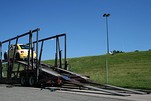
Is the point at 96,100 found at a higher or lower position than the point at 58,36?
lower

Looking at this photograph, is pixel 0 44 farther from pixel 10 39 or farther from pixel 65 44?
pixel 65 44

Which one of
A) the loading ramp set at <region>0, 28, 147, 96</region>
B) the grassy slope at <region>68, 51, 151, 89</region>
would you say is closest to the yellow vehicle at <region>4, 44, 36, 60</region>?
the loading ramp set at <region>0, 28, 147, 96</region>

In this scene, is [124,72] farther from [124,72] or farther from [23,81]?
[23,81]

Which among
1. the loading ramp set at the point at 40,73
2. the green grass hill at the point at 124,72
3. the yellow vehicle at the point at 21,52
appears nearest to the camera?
the loading ramp set at the point at 40,73

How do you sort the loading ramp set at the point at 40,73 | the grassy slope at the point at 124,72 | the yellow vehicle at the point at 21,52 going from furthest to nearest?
the yellow vehicle at the point at 21,52, the grassy slope at the point at 124,72, the loading ramp set at the point at 40,73

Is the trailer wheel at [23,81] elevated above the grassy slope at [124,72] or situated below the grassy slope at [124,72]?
below

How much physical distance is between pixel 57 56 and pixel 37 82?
13.3 ft

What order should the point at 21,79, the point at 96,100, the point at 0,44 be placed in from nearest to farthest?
the point at 96,100, the point at 21,79, the point at 0,44

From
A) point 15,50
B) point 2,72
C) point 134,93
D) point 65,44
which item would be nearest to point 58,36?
Answer: point 65,44

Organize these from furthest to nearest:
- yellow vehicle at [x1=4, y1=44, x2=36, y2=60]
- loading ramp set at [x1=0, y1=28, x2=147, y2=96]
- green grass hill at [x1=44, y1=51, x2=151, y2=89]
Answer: yellow vehicle at [x1=4, y1=44, x2=36, y2=60] < green grass hill at [x1=44, y1=51, x2=151, y2=89] < loading ramp set at [x1=0, y1=28, x2=147, y2=96]

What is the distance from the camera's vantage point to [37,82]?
21203mm

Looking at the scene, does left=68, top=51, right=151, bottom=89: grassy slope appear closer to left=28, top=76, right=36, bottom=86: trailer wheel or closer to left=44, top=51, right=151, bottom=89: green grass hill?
left=44, top=51, right=151, bottom=89: green grass hill

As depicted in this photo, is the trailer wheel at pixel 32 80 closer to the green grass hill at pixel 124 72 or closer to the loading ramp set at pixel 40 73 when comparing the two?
the loading ramp set at pixel 40 73

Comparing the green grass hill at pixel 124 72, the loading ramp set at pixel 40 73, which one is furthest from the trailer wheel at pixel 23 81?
the green grass hill at pixel 124 72
